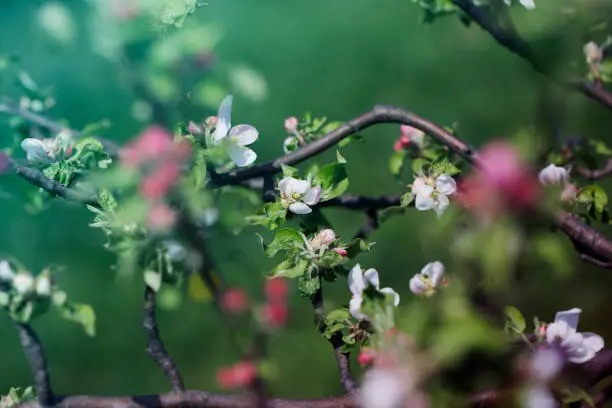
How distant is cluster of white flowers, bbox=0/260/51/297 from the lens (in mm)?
670

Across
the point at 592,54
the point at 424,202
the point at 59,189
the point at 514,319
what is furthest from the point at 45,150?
the point at 592,54

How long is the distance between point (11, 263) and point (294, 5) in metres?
2.34

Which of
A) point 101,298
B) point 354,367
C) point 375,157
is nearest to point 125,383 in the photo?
point 101,298

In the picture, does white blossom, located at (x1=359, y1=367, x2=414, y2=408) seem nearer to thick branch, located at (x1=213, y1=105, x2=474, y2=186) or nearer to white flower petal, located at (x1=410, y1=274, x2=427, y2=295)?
white flower petal, located at (x1=410, y1=274, x2=427, y2=295)

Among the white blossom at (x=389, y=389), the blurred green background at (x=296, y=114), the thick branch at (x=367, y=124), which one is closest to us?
the white blossom at (x=389, y=389)

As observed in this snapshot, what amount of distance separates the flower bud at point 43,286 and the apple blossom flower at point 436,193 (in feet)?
1.34

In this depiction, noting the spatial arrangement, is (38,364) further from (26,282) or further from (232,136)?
(232,136)

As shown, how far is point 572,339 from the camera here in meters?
0.66

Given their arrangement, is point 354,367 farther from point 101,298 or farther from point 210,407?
point 210,407

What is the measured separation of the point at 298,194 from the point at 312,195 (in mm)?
16

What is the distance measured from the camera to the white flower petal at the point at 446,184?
0.81m

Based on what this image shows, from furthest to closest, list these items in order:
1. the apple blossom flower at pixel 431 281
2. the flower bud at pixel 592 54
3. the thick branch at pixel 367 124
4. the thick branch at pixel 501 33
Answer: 1. the flower bud at pixel 592 54
2. the thick branch at pixel 501 33
3. the thick branch at pixel 367 124
4. the apple blossom flower at pixel 431 281

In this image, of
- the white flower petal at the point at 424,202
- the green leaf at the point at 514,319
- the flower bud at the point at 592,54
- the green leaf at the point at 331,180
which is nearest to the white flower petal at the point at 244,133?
the green leaf at the point at 331,180

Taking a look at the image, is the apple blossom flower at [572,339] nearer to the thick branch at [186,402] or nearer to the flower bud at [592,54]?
the thick branch at [186,402]
